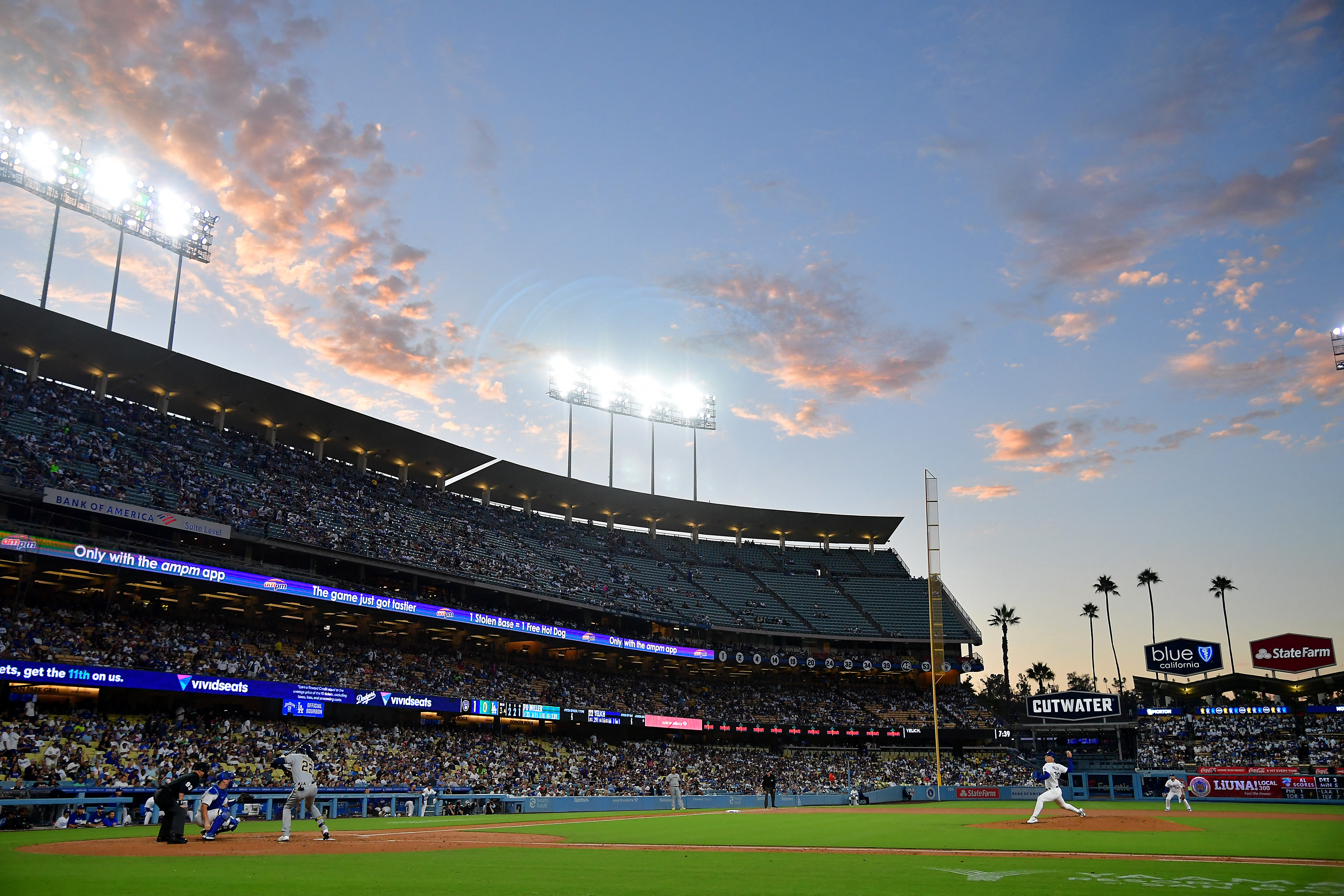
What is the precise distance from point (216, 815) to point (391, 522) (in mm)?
39099

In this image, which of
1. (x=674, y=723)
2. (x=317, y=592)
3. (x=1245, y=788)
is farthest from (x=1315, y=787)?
(x=317, y=592)

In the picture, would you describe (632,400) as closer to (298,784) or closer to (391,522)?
(391,522)

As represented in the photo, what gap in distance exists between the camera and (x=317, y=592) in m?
46.5

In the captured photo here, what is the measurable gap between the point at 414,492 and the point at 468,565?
9785mm

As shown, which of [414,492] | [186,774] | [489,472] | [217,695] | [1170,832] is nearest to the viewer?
[186,774]

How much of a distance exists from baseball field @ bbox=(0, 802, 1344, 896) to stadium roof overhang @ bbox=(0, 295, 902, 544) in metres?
30.2

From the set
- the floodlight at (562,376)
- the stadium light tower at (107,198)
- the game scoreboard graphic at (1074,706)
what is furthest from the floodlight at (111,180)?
the game scoreboard graphic at (1074,706)

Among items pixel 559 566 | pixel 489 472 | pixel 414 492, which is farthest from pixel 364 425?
pixel 559 566

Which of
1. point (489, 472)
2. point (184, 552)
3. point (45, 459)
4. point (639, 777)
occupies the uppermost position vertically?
point (489, 472)

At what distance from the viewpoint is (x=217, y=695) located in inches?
1746

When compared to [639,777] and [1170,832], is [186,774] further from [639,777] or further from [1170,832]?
[639,777]

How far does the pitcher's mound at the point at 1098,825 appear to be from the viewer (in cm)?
2394

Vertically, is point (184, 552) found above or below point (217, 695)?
above

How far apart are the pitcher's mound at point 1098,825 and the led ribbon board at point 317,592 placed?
33.3 metres
